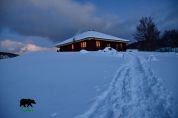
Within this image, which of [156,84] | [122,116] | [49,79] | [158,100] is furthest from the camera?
[49,79]

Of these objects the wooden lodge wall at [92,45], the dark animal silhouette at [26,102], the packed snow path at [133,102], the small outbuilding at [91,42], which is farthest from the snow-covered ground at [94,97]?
the wooden lodge wall at [92,45]

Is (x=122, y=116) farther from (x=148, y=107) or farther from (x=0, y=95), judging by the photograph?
(x=0, y=95)

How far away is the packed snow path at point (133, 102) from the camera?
13.2ft

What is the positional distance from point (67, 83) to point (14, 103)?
69.3 inches

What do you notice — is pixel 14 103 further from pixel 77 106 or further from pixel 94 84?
pixel 94 84

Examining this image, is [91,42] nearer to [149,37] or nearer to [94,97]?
[149,37]

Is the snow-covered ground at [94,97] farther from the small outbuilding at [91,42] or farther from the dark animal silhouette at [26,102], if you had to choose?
the small outbuilding at [91,42]

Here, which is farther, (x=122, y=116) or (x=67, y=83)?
(x=67, y=83)

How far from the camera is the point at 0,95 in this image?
5.20m

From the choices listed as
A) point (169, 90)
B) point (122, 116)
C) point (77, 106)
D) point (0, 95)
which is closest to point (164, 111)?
point (122, 116)

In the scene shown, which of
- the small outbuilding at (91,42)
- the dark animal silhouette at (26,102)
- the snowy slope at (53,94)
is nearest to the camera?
the snowy slope at (53,94)

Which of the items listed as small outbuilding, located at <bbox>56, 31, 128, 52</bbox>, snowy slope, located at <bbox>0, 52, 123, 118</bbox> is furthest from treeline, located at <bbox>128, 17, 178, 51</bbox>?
snowy slope, located at <bbox>0, 52, 123, 118</bbox>

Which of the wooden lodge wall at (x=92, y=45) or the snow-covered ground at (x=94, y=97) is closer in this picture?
the snow-covered ground at (x=94, y=97)

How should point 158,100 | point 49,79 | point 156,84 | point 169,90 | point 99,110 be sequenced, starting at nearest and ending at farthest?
point 99,110, point 158,100, point 169,90, point 156,84, point 49,79
